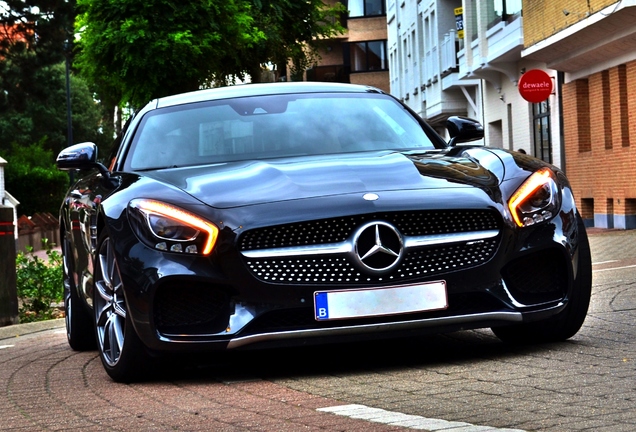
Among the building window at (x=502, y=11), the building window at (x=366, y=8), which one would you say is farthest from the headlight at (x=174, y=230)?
the building window at (x=366, y=8)

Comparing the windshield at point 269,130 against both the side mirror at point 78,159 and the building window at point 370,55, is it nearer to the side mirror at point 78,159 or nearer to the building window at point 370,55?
the side mirror at point 78,159

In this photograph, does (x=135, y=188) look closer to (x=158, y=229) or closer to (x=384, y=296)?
(x=158, y=229)

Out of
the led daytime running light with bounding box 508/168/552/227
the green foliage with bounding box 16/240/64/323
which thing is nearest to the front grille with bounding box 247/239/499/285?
the led daytime running light with bounding box 508/168/552/227

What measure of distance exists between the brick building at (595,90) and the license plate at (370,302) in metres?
16.6

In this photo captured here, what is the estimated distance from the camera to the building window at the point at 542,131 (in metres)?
31.0

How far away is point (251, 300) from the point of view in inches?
235

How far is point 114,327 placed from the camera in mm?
6555

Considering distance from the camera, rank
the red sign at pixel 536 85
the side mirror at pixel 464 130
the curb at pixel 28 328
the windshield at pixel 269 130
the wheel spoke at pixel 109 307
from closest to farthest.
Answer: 1. the wheel spoke at pixel 109 307
2. the windshield at pixel 269 130
3. the side mirror at pixel 464 130
4. the curb at pixel 28 328
5. the red sign at pixel 536 85

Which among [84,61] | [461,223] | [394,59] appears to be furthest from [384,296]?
[394,59]

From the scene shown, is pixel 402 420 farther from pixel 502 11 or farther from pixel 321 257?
pixel 502 11

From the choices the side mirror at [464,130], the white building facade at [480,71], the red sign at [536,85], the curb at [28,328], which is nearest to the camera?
the side mirror at [464,130]

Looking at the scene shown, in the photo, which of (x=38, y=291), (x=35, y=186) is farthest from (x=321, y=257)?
(x=35, y=186)

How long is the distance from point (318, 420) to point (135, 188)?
6.25ft

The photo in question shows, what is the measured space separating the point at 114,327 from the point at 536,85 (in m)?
20.0
